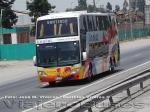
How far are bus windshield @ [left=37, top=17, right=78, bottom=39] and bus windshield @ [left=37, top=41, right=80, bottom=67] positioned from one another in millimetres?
429

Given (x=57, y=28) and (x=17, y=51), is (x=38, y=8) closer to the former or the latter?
(x=17, y=51)

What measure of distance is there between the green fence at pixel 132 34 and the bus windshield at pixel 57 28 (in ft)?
222

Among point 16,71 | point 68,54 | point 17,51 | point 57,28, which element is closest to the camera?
point 68,54

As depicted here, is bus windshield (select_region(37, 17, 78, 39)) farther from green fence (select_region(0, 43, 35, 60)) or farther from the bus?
green fence (select_region(0, 43, 35, 60))

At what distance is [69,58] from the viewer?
2266 centimetres

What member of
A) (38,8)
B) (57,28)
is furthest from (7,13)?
(57,28)

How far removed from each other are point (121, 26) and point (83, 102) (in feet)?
304

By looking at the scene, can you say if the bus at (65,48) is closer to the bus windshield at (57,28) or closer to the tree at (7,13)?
the bus windshield at (57,28)

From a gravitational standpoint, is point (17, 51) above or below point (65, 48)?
below

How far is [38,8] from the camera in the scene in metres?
87.9

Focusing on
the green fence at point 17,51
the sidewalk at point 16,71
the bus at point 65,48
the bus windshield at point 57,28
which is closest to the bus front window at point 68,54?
the bus at point 65,48

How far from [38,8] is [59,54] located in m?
65.8

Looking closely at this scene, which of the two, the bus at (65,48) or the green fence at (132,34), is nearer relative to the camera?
the bus at (65,48)

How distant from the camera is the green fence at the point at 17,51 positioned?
52.9 m
